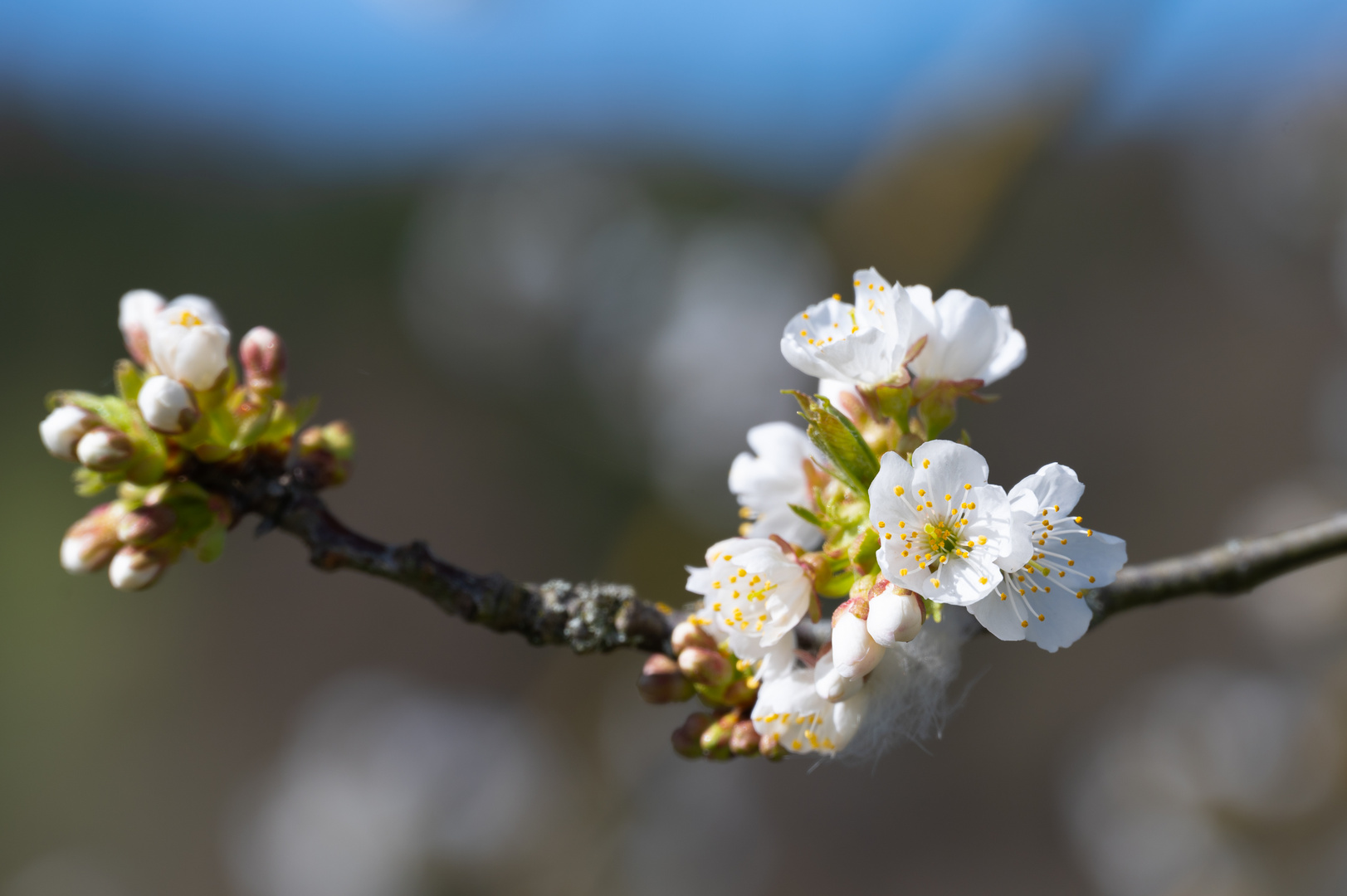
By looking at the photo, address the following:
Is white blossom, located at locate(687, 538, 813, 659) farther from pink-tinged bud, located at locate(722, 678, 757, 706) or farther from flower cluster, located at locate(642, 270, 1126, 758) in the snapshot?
pink-tinged bud, located at locate(722, 678, 757, 706)

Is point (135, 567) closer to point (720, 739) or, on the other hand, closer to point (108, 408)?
point (108, 408)

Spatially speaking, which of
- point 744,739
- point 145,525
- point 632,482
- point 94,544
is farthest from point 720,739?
point 632,482

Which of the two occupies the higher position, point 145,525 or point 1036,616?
point 145,525

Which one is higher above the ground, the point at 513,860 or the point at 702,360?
the point at 702,360

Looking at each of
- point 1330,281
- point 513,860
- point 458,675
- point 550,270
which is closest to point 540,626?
point 513,860

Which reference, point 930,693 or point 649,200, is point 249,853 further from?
point 649,200

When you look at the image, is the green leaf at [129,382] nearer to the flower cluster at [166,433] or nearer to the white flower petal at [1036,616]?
the flower cluster at [166,433]

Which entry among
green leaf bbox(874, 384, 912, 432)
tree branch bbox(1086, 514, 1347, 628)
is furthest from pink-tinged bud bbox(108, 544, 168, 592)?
tree branch bbox(1086, 514, 1347, 628)
